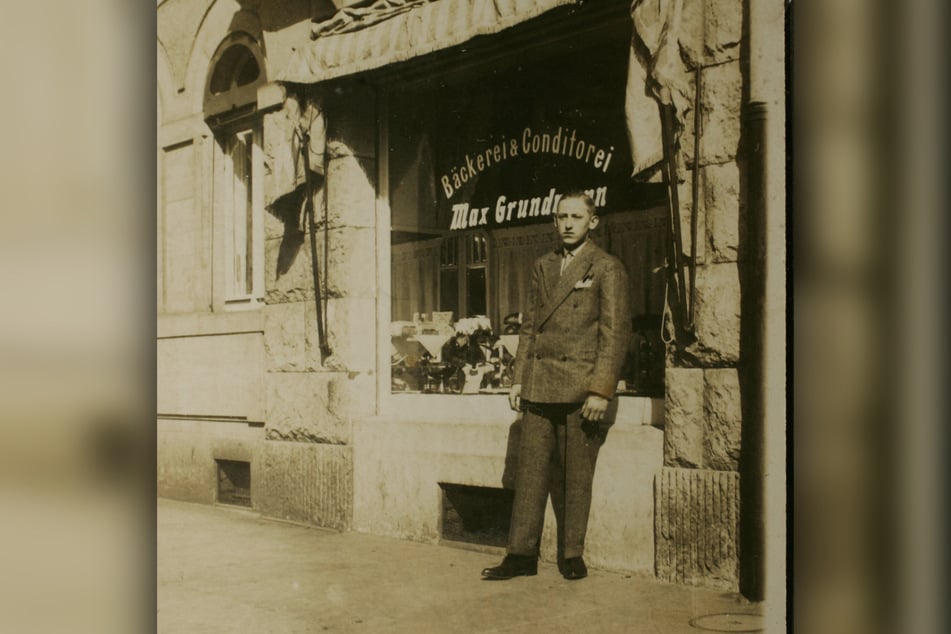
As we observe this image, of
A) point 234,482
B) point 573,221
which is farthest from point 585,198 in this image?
point 234,482

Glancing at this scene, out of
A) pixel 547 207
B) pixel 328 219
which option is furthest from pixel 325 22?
pixel 547 207

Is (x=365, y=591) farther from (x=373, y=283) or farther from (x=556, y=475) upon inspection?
(x=373, y=283)

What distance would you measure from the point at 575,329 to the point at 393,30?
135 cm

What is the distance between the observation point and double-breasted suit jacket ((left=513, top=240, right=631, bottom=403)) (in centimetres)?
394

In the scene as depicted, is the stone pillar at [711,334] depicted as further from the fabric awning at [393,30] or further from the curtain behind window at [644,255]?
the fabric awning at [393,30]

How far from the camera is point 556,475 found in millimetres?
4016

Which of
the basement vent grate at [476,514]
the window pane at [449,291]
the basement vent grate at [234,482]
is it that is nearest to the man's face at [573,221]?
the window pane at [449,291]

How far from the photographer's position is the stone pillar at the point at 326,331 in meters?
4.68

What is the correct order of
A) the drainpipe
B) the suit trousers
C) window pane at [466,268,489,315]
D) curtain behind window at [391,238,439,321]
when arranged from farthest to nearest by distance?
curtain behind window at [391,238,439,321] → window pane at [466,268,489,315] → the suit trousers → the drainpipe

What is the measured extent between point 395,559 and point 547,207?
4.54 ft

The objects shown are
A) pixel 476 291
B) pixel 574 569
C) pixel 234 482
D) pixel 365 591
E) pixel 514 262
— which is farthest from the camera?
pixel 234 482

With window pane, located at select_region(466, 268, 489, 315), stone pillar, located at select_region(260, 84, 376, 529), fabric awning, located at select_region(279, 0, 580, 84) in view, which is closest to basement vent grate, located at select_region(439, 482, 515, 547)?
stone pillar, located at select_region(260, 84, 376, 529)

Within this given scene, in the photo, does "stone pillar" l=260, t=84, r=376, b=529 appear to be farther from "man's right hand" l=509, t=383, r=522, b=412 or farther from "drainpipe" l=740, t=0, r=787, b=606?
"drainpipe" l=740, t=0, r=787, b=606

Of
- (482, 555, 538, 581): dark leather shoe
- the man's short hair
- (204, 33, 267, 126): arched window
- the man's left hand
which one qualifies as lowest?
(482, 555, 538, 581): dark leather shoe
